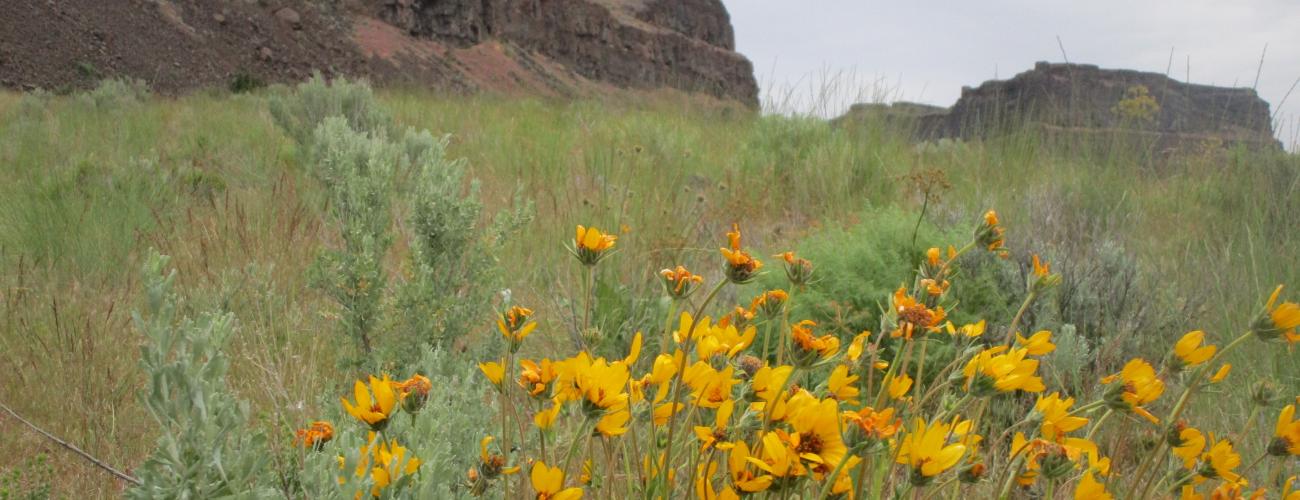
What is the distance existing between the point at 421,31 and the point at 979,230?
30.7 m

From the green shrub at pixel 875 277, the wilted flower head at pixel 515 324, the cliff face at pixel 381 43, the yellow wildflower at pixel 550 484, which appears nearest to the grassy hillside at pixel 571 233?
the green shrub at pixel 875 277

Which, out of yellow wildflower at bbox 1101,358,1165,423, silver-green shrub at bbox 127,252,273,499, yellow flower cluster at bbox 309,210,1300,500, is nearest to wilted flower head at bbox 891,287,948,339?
yellow flower cluster at bbox 309,210,1300,500

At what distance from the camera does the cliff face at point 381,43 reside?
44.8 ft

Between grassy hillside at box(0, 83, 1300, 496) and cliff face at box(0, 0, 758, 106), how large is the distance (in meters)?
4.71

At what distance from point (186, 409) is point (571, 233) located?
9.48ft

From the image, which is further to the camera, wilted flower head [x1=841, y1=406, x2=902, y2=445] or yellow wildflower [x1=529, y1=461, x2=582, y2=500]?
yellow wildflower [x1=529, y1=461, x2=582, y2=500]

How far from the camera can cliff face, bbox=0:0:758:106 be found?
44.8 ft

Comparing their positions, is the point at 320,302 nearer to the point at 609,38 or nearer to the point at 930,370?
the point at 930,370

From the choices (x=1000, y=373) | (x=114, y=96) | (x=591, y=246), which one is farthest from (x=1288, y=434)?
(x=114, y=96)

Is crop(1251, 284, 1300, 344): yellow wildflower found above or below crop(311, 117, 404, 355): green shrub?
above

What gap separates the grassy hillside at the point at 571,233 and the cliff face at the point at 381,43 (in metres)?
4.71

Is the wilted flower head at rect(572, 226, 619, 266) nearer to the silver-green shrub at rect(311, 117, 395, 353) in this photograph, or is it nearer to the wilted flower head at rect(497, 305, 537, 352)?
the wilted flower head at rect(497, 305, 537, 352)

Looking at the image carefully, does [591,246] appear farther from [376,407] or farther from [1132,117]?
[1132,117]

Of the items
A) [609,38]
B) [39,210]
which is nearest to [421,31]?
[609,38]
